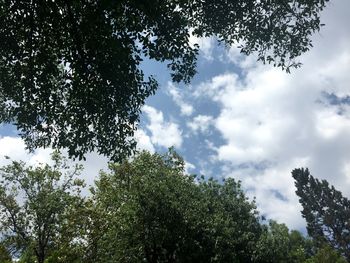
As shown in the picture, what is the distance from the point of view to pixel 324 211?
89.9 m

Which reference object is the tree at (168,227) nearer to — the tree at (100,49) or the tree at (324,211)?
the tree at (100,49)

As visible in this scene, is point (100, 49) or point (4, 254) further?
point (4, 254)

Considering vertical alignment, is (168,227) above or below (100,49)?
above

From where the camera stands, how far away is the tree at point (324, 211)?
3376 inches

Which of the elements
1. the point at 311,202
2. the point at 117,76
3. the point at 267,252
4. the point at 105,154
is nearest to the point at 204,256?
the point at 267,252

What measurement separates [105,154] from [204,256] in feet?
74.9

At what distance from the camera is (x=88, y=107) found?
1116 cm

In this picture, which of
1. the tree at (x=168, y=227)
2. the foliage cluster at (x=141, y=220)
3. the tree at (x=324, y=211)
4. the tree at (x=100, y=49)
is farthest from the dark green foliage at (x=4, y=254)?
the tree at (x=324, y=211)

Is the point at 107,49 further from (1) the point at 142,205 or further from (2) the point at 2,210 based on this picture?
(2) the point at 2,210

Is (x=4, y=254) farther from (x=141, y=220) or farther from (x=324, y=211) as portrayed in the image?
(x=324, y=211)

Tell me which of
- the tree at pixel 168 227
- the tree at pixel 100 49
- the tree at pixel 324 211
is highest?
the tree at pixel 324 211

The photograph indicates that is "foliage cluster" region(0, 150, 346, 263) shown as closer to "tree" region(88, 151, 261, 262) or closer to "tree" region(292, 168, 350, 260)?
"tree" region(88, 151, 261, 262)

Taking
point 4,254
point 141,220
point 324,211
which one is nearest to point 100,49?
point 141,220

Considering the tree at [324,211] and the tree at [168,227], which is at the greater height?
the tree at [324,211]
